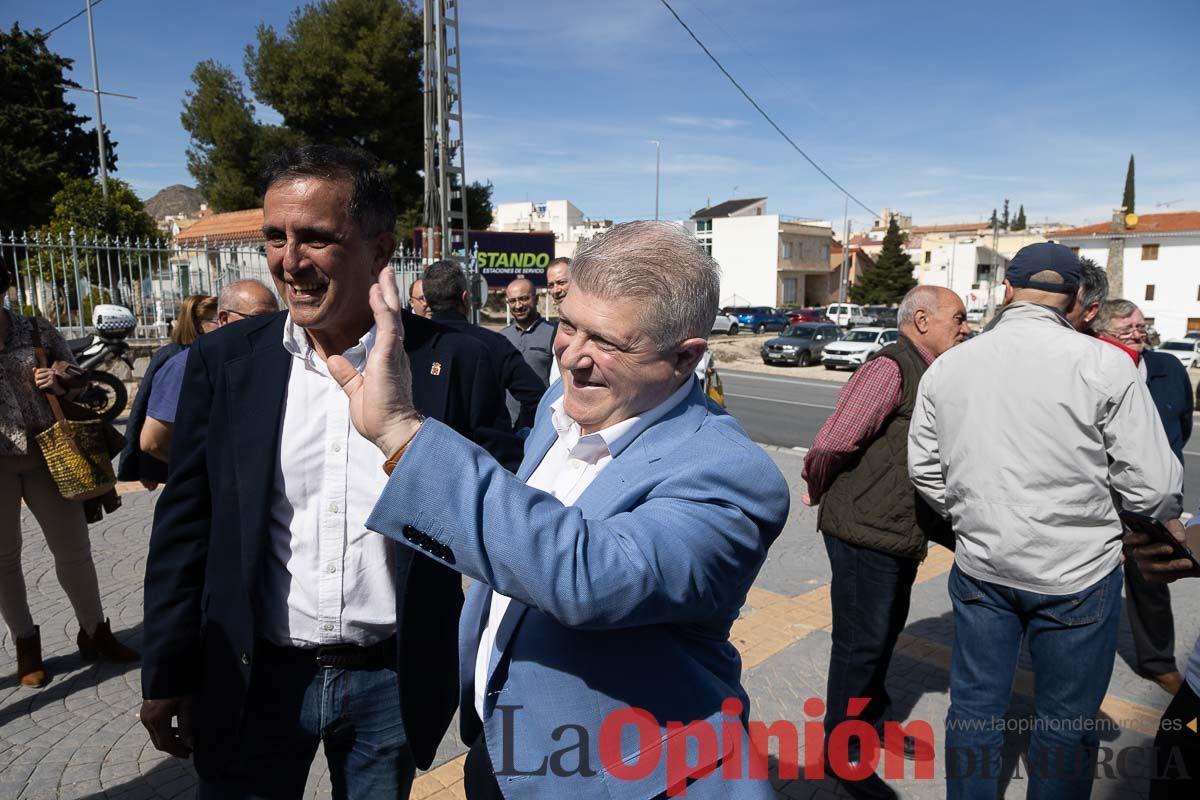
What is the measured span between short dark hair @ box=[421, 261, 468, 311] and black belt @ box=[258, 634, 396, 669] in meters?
3.42

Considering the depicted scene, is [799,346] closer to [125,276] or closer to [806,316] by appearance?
[806,316]

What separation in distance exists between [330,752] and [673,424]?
4.57 feet

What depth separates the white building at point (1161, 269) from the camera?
46.1 meters

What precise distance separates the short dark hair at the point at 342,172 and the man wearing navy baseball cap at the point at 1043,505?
6.48 ft

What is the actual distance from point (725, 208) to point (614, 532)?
75.1m

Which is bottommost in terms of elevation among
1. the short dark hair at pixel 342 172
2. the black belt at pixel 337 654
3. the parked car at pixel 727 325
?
the parked car at pixel 727 325

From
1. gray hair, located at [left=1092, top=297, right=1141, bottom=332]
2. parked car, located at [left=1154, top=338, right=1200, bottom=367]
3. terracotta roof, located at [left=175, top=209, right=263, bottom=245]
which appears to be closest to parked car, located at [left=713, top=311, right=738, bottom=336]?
parked car, located at [left=1154, top=338, right=1200, bottom=367]

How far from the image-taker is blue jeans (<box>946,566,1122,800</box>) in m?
2.36

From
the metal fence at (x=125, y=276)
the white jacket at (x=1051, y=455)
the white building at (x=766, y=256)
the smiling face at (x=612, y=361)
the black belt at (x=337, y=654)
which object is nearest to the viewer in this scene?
the smiling face at (x=612, y=361)

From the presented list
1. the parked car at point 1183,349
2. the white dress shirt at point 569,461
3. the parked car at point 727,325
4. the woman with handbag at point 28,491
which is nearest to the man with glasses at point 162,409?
the woman with handbag at point 28,491

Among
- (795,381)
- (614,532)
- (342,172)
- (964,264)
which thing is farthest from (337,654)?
(964,264)

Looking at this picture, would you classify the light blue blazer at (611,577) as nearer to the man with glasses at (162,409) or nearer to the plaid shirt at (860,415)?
the plaid shirt at (860,415)

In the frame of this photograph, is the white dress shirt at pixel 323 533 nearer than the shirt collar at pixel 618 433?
No

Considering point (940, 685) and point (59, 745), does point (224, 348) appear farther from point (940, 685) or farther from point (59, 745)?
point (940, 685)
